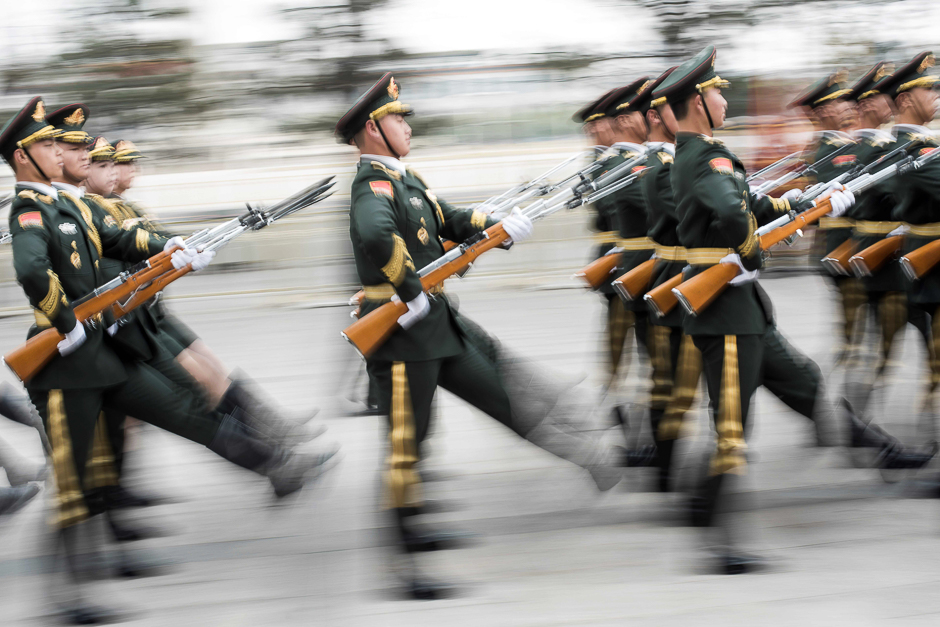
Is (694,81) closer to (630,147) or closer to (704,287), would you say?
(704,287)

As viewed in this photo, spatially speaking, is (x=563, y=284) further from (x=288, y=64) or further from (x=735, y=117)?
(x=288, y=64)

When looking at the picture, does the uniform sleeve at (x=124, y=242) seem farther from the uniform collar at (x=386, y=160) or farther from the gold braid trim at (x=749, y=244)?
the gold braid trim at (x=749, y=244)

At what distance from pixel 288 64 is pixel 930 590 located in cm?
664

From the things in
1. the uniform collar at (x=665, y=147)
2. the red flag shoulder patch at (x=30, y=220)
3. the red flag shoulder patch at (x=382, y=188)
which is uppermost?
the red flag shoulder patch at (x=382, y=188)

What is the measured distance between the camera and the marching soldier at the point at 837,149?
514 centimetres

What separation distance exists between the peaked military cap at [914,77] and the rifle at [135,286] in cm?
254

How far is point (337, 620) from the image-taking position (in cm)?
334

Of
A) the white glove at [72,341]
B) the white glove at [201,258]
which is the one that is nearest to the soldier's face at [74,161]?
the white glove at [201,258]

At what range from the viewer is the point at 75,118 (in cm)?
374

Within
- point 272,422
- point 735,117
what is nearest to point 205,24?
point 735,117

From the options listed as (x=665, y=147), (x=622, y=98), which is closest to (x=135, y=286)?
(x=665, y=147)

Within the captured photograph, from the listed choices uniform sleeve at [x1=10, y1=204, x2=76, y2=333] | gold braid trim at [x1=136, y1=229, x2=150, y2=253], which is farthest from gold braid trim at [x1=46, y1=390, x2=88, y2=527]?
gold braid trim at [x1=136, y1=229, x2=150, y2=253]

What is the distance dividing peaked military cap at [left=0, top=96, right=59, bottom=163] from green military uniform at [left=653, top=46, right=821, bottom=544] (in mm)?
2149

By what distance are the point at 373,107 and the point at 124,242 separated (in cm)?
118
